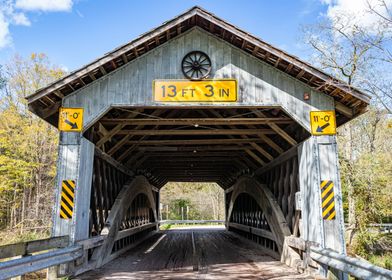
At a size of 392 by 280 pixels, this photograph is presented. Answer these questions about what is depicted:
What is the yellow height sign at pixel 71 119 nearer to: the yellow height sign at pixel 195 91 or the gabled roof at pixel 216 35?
the gabled roof at pixel 216 35

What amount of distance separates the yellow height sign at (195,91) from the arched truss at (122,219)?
3718 mm

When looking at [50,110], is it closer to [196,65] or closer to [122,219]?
[196,65]

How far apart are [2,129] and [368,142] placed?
2021 cm

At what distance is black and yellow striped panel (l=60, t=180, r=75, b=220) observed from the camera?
6453mm

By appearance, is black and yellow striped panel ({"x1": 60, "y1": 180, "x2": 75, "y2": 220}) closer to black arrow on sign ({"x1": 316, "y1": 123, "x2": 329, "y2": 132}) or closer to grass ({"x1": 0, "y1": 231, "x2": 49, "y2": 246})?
black arrow on sign ({"x1": 316, "y1": 123, "x2": 329, "y2": 132})

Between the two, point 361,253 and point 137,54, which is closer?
point 137,54

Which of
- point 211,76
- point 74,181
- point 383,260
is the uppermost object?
point 211,76

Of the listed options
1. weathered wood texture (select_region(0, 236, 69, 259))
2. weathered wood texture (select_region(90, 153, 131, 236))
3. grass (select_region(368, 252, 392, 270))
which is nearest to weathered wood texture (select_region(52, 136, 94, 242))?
weathered wood texture (select_region(0, 236, 69, 259))

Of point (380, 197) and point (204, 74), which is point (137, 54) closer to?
point (204, 74)

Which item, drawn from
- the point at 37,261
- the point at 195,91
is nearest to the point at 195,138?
the point at 195,91

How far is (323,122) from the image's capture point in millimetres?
6910

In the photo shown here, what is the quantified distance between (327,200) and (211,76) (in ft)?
11.1

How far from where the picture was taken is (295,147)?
305 inches

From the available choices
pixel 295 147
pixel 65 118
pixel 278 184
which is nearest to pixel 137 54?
pixel 65 118
